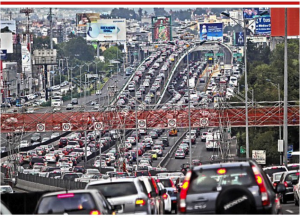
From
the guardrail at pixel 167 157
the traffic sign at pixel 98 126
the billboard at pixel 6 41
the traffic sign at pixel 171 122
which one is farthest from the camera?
the billboard at pixel 6 41

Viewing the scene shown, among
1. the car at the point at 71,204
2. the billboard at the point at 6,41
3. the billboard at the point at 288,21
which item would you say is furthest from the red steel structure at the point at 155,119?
the billboard at the point at 6,41

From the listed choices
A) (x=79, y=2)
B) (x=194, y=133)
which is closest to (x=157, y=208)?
(x=79, y=2)

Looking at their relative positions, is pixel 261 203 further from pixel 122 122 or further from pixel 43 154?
pixel 43 154

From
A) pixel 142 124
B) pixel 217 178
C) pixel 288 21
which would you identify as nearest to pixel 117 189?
pixel 217 178

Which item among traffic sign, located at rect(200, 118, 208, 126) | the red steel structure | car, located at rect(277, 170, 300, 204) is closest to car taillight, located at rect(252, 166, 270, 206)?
car, located at rect(277, 170, 300, 204)

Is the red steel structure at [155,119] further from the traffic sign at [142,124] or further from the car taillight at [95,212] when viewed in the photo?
the car taillight at [95,212]

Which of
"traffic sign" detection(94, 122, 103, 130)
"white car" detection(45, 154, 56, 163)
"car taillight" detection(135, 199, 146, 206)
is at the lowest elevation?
"white car" detection(45, 154, 56, 163)

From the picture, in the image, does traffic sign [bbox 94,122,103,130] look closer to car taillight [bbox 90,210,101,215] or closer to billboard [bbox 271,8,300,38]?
billboard [bbox 271,8,300,38]
